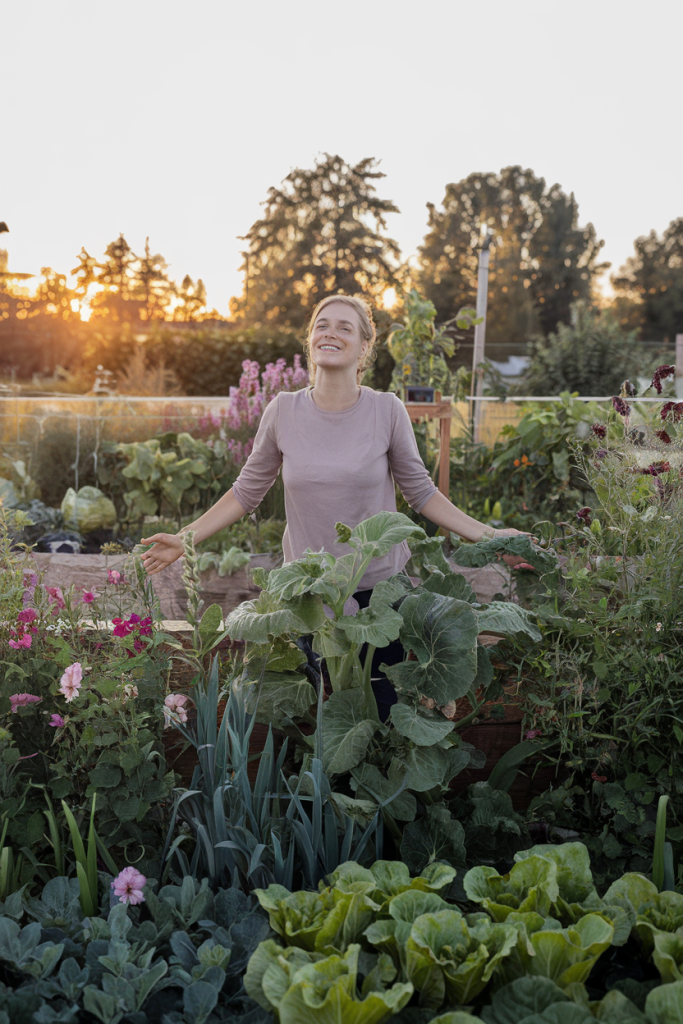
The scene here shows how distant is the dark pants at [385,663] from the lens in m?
1.90

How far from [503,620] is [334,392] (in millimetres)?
889

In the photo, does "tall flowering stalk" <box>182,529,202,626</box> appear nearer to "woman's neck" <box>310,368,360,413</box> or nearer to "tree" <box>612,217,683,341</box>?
"woman's neck" <box>310,368,360,413</box>

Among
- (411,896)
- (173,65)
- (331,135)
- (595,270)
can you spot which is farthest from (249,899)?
(595,270)

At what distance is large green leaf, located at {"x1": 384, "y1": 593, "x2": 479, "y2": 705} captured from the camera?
138 cm

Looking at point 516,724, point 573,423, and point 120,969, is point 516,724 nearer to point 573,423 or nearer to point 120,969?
point 120,969

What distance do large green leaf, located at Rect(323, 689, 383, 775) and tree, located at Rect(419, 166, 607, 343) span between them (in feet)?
122

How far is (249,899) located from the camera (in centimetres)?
130

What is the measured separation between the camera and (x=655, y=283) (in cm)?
3841

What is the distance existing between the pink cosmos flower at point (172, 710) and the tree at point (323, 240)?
87.7 ft

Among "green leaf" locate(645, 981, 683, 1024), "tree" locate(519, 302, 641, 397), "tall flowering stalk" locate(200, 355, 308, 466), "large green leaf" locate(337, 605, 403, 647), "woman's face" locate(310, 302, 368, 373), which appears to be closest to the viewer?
"green leaf" locate(645, 981, 683, 1024)

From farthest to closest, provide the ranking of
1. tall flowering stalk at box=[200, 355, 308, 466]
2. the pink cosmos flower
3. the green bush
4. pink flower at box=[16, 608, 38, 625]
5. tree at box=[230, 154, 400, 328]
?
tree at box=[230, 154, 400, 328]
the green bush
tall flowering stalk at box=[200, 355, 308, 466]
pink flower at box=[16, 608, 38, 625]
the pink cosmos flower

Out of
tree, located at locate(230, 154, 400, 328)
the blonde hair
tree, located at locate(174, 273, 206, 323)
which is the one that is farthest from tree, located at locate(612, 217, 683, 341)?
the blonde hair

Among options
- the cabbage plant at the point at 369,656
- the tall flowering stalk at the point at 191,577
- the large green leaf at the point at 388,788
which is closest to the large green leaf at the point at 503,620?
the cabbage plant at the point at 369,656

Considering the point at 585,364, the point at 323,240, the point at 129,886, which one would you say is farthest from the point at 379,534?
the point at 323,240
